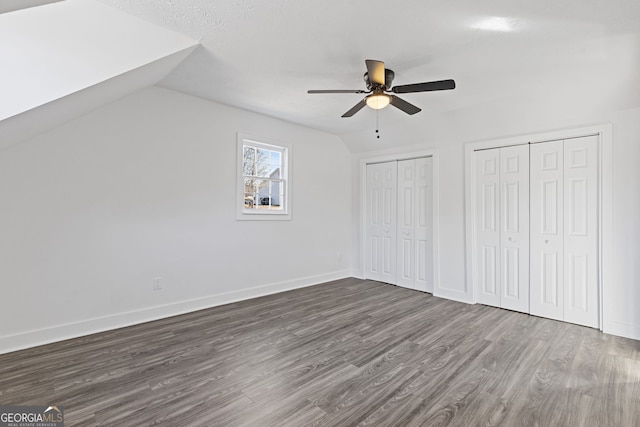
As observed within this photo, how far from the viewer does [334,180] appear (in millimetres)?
5426

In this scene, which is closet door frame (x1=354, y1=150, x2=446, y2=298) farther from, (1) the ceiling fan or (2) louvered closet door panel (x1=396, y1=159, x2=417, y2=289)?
(1) the ceiling fan

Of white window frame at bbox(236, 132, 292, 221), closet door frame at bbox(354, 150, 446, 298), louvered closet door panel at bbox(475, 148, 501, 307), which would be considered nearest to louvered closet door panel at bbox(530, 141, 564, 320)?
louvered closet door panel at bbox(475, 148, 501, 307)

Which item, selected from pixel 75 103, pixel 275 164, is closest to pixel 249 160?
pixel 275 164

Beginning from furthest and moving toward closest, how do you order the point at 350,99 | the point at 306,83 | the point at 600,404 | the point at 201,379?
the point at 350,99, the point at 306,83, the point at 201,379, the point at 600,404

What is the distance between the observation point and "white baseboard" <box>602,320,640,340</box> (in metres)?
2.97

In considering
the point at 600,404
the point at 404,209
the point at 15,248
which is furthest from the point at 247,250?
the point at 600,404

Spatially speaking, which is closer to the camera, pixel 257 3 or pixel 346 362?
pixel 257 3

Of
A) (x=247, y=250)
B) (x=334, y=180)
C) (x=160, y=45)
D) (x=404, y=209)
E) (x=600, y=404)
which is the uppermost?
(x=160, y=45)

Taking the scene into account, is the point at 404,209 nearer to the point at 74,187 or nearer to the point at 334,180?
the point at 334,180

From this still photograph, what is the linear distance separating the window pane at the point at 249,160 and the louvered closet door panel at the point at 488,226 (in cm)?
316

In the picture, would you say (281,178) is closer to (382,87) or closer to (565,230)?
(382,87)

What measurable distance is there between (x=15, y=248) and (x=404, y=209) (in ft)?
15.6

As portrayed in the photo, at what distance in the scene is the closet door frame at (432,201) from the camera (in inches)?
175

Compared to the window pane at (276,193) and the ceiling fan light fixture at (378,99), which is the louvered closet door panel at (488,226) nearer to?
the ceiling fan light fixture at (378,99)
